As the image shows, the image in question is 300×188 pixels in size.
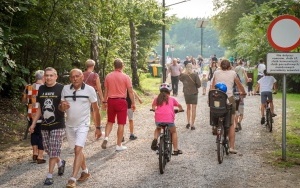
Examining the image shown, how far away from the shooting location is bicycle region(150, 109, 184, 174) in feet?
23.9

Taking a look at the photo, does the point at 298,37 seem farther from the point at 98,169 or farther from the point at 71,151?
the point at 71,151

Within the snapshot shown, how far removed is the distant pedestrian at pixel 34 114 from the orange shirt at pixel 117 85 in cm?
136

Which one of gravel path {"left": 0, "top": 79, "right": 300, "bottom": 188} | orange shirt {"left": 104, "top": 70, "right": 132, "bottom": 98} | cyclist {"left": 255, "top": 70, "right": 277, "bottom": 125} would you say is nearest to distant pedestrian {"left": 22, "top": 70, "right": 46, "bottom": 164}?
gravel path {"left": 0, "top": 79, "right": 300, "bottom": 188}

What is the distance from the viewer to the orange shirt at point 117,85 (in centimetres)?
918

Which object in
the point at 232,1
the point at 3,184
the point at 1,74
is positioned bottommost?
the point at 3,184

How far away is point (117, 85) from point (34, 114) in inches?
68.8

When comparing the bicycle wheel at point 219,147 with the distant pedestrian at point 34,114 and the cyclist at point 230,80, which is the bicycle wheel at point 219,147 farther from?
the distant pedestrian at point 34,114

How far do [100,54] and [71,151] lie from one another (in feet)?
33.0

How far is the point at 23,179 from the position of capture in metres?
7.19

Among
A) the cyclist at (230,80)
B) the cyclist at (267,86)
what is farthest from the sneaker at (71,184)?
the cyclist at (267,86)

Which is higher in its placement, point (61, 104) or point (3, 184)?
point (61, 104)

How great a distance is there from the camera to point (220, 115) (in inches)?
324

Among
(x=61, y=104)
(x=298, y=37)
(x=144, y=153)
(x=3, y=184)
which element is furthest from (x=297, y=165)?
(x=3, y=184)

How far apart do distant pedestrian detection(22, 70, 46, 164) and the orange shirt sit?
1.36m
